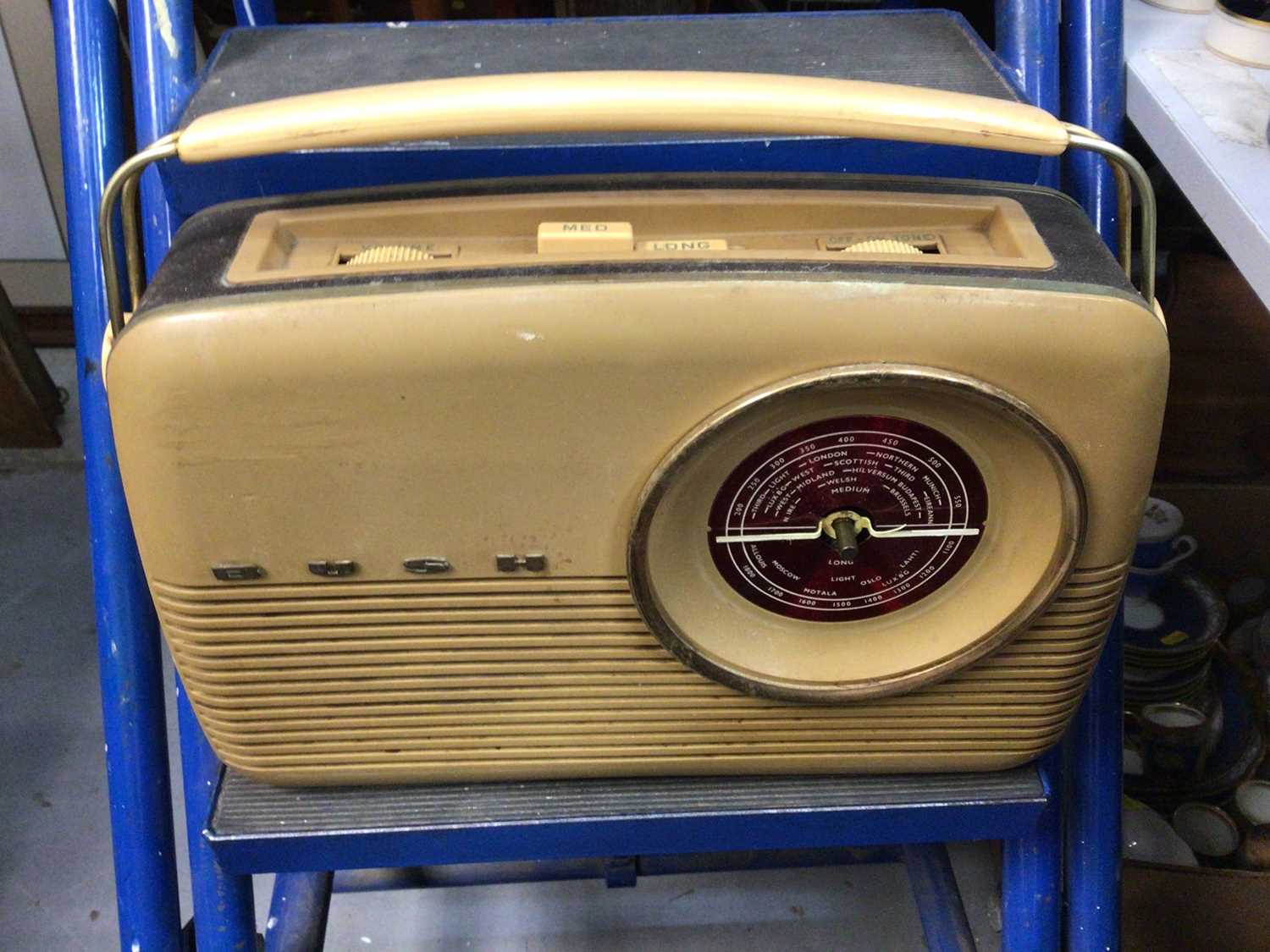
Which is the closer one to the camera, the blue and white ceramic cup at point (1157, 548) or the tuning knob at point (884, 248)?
the tuning knob at point (884, 248)

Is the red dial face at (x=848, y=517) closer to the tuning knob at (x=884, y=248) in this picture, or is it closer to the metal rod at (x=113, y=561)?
the tuning knob at (x=884, y=248)

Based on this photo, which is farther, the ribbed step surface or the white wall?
the white wall

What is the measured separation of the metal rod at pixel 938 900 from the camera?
1.11 metres

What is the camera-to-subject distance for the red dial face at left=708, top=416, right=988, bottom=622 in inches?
24.0

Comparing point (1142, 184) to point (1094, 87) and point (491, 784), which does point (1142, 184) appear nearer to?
point (1094, 87)

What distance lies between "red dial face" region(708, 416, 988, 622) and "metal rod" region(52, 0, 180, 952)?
1.52 feet

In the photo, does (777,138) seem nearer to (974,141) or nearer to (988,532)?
(974,141)

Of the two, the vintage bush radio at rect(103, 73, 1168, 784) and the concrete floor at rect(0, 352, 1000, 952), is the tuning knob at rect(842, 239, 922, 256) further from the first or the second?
the concrete floor at rect(0, 352, 1000, 952)

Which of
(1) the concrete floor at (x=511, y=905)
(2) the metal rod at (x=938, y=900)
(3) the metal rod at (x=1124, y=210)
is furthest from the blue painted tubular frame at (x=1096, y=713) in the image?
(1) the concrete floor at (x=511, y=905)

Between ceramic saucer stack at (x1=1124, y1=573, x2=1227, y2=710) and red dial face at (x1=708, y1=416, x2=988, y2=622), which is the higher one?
red dial face at (x1=708, y1=416, x2=988, y2=622)

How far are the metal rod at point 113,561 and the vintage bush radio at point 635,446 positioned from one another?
0.18 metres

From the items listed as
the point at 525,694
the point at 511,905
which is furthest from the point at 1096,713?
the point at 511,905

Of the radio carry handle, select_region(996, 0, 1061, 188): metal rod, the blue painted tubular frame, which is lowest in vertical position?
the blue painted tubular frame

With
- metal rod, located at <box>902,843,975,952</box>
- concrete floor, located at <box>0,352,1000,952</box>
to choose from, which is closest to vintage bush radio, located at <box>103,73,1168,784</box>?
metal rod, located at <box>902,843,975,952</box>
